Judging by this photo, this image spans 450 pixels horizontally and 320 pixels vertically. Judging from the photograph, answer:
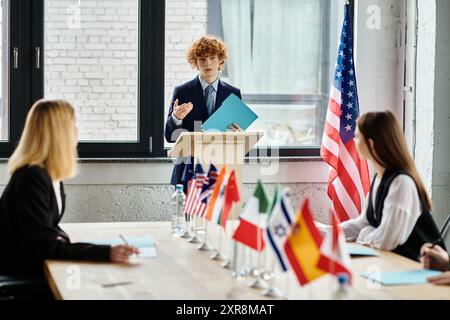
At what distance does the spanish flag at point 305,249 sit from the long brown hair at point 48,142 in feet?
4.08

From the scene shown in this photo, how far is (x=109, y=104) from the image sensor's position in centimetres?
594

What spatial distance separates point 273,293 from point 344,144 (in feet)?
11.6

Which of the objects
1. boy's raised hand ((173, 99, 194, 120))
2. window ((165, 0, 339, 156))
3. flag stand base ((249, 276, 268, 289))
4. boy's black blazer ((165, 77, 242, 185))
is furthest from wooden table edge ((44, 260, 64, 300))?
window ((165, 0, 339, 156))

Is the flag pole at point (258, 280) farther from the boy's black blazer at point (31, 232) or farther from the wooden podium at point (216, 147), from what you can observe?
the wooden podium at point (216, 147)

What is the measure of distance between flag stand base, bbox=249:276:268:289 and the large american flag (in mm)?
3315

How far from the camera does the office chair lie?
2.79 m

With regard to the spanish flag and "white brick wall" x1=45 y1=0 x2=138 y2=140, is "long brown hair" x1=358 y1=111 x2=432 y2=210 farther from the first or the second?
"white brick wall" x1=45 y1=0 x2=138 y2=140

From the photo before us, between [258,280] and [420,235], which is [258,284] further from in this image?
[420,235]

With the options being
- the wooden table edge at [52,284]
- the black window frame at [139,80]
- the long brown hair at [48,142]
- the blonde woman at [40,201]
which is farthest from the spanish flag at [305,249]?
the black window frame at [139,80]

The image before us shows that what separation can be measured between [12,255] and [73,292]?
693 mm
